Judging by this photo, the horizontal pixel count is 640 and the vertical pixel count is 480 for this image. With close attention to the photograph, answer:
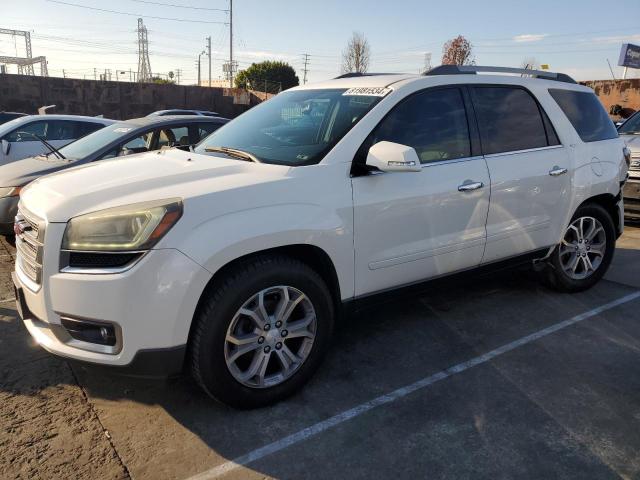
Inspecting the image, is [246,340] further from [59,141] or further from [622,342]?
[59,141]

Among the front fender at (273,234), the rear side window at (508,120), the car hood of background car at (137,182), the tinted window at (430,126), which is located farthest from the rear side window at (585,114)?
the car hood of background car at (137,182)

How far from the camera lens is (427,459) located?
2434 mm

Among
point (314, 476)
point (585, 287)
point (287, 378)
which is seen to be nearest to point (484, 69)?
point (585, 287)

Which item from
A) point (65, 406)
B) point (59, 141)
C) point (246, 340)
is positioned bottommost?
point (65, 406)

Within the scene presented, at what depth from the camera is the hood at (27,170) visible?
17.5 ft

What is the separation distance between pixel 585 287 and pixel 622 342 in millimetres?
1020

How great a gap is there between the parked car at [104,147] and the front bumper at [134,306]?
3300 millimetres

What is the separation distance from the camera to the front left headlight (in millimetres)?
2361

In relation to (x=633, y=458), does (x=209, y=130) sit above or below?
above

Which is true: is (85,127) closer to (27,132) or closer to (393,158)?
(27,132)

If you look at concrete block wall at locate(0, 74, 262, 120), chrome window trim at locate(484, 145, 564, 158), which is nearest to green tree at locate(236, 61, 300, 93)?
concrete block wall at locate(0, 74, 262, 120)

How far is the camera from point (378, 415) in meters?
2.77

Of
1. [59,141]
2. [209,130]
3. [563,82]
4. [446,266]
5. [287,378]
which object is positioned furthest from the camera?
[59,141]

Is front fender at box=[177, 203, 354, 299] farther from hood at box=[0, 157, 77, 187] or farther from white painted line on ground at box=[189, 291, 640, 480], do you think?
hood at box=[0, 157, 77, 187]
